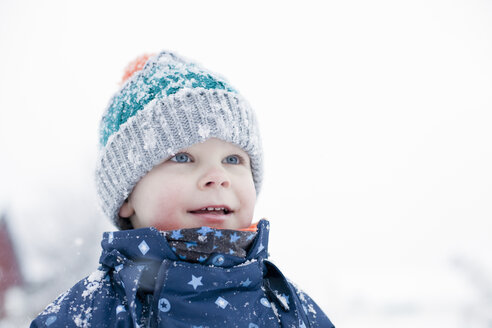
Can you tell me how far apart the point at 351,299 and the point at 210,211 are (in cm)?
235

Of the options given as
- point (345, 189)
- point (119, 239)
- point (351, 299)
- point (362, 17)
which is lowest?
point (351, 299)

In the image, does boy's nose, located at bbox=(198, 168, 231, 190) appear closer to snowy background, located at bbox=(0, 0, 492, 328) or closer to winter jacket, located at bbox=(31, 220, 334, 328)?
winter jacket, located at bbox=(31, 220, 334, 328)

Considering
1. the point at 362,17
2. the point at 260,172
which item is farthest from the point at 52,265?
the point at 362,17

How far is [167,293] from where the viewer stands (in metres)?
0.89

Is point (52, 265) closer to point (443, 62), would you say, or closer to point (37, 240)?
point (37, 240)

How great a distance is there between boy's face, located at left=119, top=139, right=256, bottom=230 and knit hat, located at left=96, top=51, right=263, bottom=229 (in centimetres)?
3

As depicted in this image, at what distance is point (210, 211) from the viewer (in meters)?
1.08

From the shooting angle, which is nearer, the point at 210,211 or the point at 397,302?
the point at 210,211

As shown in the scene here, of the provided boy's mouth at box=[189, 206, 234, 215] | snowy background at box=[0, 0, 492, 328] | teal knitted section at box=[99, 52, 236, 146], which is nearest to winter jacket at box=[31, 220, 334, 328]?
boy's mouth at box=[189, 206, 234, 215]

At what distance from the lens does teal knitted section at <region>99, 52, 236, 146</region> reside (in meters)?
1.14

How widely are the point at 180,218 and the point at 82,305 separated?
0.32 metres

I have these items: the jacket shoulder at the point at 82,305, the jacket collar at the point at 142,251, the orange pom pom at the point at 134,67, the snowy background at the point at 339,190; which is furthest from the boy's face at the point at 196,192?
the snowy background at the point at 339,190

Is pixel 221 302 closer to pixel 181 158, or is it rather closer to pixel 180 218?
pixel 180 218

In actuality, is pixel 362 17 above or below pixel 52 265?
above
